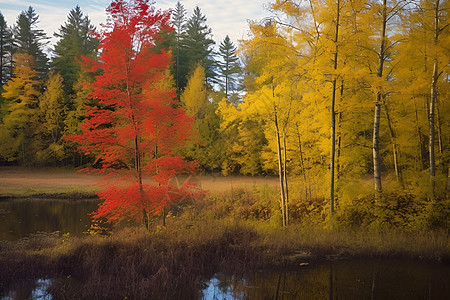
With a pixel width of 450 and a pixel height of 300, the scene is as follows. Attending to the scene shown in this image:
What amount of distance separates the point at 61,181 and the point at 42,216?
12990 mm

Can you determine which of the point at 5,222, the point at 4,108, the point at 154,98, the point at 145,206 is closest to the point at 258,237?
the point at 145,206

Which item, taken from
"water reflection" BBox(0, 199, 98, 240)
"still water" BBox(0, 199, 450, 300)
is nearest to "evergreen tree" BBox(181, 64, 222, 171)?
"water reflection" BBox(0, 199, 98, 240)

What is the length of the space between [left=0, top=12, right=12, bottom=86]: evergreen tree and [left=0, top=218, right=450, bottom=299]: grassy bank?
4069 cm

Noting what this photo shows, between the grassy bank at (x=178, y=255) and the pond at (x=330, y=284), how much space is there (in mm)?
413

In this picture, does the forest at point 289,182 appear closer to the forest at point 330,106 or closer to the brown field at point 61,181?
the forest at point 330,106

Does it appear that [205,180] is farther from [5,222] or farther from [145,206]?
[145,206]

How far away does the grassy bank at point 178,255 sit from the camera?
324 inches

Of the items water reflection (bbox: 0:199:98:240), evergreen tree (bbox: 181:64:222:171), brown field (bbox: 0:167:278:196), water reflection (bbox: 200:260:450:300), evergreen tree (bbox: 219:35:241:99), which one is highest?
evergreen tree (bbox: 219:35:241:99)

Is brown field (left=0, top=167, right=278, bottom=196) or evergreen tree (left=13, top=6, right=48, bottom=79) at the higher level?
evergreen tree (left=13, top=6, right=48, bottom=79)

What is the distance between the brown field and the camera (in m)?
25.4

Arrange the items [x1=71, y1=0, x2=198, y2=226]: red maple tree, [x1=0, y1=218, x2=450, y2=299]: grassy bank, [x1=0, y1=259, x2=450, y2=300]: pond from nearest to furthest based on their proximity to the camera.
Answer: [x1=0, y1=259, x2=450, y2=300]: pond
[x1=0, y1=218, x2=450, y2=299]: grassy bank
[x1=71, y1=0, x2=198, y2=226]: red maple tree

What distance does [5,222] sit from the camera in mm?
16766

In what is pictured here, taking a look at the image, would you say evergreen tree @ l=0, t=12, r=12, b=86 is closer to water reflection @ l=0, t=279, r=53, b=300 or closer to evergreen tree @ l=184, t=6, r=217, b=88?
evergreen tree @ l=184, t=6, r=217, b=88

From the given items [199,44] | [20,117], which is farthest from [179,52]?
[20,117]
